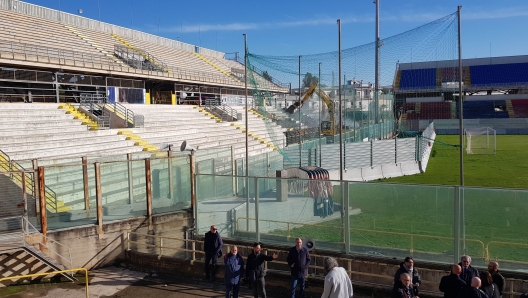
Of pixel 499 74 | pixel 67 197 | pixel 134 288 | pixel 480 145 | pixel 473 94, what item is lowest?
pixel 134 288

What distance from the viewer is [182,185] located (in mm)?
11281

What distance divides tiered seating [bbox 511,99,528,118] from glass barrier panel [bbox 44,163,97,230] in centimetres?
5998

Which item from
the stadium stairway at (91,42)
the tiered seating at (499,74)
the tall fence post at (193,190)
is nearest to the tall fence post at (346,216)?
the tall fence post at (193,190)

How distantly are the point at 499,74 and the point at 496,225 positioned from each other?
225ft

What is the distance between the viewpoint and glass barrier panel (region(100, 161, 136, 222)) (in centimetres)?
1036

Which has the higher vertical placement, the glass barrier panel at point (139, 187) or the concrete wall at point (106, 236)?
the glass barrier panel at point (139, 187)

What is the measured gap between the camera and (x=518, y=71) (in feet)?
219

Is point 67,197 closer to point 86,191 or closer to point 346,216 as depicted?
point 86,191

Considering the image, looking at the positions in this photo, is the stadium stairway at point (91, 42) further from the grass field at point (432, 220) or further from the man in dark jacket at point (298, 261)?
the man in dark jacket at point (298, 261)

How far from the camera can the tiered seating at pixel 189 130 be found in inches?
841

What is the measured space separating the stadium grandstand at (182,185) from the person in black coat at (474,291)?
2.36 meters

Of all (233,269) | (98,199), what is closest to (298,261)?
(233,269)

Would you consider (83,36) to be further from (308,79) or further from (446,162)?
(446,162)

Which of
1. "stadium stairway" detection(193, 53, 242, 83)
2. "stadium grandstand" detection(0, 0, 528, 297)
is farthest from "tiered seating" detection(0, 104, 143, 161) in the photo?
"stadium stairway" detection(193, 53, 242, 83)
